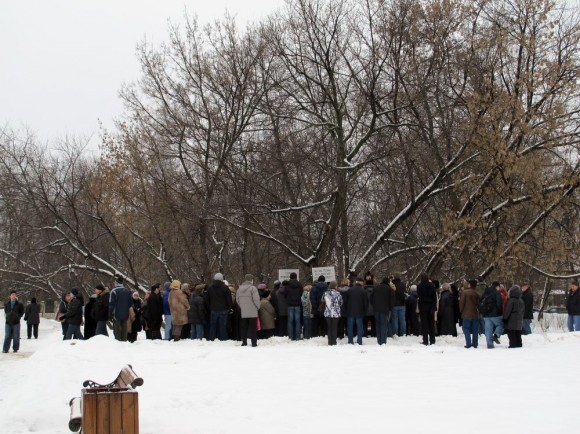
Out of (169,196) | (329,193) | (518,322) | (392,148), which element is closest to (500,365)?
(518,322)

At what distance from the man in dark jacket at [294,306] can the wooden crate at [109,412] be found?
36.9ft

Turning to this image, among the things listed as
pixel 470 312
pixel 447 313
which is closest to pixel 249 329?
pixel 447 313

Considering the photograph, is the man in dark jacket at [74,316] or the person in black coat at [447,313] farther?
the man in dark jacket at [74,316]

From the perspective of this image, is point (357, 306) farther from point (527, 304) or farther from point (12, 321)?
point (12, 321)

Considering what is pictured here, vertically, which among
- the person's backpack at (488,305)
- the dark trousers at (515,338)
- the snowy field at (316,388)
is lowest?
the snowy field at (316,388)

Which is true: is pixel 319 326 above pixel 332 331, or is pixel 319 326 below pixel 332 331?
above

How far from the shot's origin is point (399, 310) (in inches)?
799

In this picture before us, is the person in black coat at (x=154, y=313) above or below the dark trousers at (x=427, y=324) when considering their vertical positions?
above

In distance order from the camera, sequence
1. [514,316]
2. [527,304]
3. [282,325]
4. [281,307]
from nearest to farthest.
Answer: [514,316]
[527,304]
[281,307]
[282,325]

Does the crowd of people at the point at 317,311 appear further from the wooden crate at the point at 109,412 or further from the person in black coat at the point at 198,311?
the wooden crate at the point at 109,412

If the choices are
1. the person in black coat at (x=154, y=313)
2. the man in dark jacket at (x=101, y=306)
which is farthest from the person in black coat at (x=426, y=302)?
the man in dark jacket at (x=101, y=306)

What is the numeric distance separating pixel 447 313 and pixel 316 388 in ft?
28.5

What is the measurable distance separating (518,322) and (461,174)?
35.8 ft

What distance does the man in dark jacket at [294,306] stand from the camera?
20.1 m
